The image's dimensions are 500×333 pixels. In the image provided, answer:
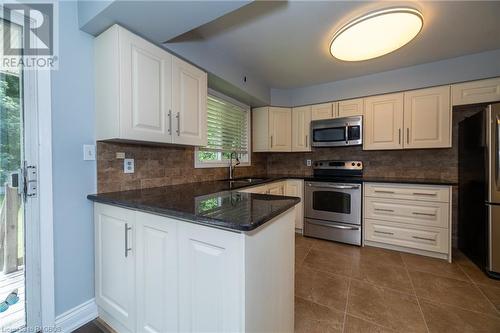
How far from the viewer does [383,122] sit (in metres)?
2.85

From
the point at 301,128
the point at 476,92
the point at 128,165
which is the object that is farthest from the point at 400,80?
the point at 128,165

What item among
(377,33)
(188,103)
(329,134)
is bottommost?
(329,134)

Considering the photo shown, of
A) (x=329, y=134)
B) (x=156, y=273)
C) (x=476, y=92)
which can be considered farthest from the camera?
(x=329, y=134)

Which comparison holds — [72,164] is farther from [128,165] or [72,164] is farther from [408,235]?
[408,235]

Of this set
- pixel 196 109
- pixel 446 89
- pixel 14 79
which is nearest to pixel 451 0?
pixel 446 89

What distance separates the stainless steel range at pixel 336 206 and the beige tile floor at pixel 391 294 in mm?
375

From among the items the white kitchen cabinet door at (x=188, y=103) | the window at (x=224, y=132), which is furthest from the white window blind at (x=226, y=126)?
the white kitchen cabinet door at (x=188, y=103)

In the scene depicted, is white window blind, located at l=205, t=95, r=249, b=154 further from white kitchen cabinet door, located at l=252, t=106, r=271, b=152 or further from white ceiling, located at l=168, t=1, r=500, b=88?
white ceiling, located at l=168, t=1, r=500, b=88

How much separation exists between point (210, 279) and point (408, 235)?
2678 mm

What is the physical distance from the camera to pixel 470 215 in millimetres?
2365

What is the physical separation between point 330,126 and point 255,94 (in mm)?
1245

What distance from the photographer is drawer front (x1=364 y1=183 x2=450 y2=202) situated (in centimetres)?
236

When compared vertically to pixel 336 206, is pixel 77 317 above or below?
below

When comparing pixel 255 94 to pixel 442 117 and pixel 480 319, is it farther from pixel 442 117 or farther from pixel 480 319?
pixel 480 319
